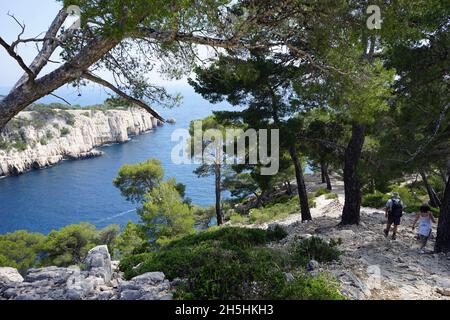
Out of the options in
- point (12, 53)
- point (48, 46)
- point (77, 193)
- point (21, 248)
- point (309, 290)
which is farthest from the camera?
point (77, 193)

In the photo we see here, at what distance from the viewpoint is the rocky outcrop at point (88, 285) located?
5.64 metres

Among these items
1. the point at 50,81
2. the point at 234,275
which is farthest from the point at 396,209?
the point at 50,81

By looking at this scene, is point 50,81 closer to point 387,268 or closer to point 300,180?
point 387,268

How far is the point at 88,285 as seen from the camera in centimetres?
598

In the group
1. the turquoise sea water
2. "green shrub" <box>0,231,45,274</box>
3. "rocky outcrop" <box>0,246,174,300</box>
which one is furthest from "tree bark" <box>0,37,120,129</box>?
the turquoise sea water

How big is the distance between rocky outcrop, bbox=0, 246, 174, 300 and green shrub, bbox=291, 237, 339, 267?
8.71 ft

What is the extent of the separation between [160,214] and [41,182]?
175 ft

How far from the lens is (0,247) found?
2516cm

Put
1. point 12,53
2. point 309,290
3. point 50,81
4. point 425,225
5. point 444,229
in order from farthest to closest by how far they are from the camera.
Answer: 1. point 425,225
2. point 444,229
3. point 50,81
4. point 309,290
5. point 12,53

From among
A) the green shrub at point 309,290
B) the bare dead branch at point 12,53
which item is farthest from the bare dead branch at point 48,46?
the green shrub at point 309,290

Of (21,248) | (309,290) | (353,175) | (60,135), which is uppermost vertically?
(60,135)

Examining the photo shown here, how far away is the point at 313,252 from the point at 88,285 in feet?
14.0
